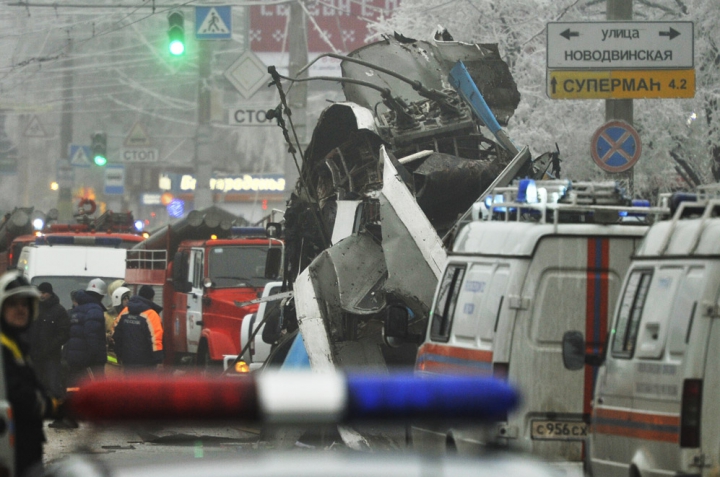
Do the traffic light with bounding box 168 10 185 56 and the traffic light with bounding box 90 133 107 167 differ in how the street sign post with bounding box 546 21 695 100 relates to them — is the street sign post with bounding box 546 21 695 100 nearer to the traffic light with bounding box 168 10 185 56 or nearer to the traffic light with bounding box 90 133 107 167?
the traffic light with bounding box 168 10 185 56

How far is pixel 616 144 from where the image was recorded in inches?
583

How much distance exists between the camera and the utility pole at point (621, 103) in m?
15.4

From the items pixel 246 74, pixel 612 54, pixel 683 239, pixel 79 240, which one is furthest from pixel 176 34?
pixel 683 239

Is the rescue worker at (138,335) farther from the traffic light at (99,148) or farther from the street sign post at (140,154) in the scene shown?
the street sign post at (140,154)

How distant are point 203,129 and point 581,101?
10.7m

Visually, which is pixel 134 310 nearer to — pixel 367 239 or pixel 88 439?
pixel 367 239

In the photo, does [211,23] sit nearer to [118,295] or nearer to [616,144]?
[118,295]

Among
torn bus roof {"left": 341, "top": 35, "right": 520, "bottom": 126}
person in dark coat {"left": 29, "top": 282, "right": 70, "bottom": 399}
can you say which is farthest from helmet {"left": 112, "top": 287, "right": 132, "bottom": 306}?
torn bus roof {"left": 341, "top": 35, "right": 520, "bottom": 126}

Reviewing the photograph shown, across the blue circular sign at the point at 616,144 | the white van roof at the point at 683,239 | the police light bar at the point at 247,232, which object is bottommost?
the white van roof at the point at 683,239

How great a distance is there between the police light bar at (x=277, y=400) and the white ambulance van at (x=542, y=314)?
5.43 m

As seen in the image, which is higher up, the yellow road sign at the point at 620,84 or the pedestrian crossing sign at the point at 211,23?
the pedestrian crossing sign at the point at 211,23

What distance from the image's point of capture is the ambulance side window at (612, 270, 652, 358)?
7359mm

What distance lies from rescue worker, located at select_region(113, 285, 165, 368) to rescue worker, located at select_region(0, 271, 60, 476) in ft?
32.0

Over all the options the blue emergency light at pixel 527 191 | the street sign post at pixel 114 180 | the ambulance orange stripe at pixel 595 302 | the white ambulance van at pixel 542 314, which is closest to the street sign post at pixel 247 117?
the street sign post at pixel 114 180
